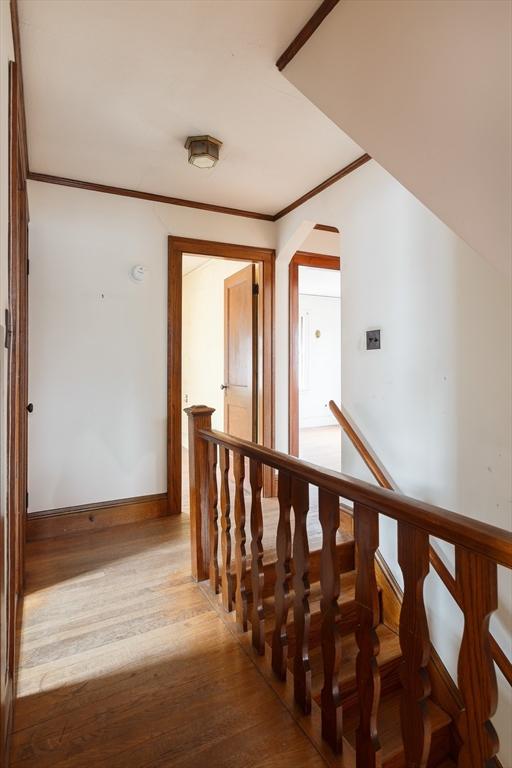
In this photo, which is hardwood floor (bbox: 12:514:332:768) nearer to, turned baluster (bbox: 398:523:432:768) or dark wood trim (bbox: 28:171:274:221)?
turned baluster (bbox: 398:523:432:768)

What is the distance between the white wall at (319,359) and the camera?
7383 mm

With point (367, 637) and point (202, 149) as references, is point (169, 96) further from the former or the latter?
point (367, 637)

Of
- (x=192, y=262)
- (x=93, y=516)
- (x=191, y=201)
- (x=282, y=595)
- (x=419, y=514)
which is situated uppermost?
(x=192, y=262)

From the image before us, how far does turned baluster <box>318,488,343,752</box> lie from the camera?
1180 mm

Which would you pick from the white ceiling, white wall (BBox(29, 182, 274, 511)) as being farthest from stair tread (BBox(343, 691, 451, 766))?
the white ceiling

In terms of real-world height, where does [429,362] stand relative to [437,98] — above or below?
below

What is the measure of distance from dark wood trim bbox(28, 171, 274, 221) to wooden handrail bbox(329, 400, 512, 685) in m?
1.82

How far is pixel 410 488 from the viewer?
222 cm

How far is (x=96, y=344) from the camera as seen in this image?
288 cm

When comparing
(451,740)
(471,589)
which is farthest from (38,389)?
(451,740)

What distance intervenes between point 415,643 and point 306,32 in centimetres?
205

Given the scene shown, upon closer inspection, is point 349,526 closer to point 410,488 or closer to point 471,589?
point 410,488

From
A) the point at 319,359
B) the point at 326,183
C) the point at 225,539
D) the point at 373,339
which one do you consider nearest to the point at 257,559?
the point at 225,539

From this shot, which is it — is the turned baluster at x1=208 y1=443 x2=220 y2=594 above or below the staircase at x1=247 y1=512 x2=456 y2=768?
above
